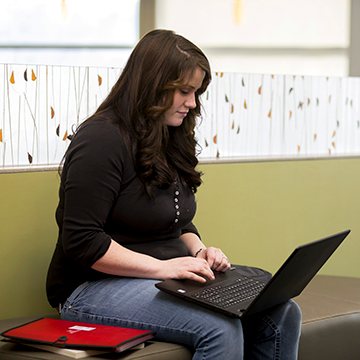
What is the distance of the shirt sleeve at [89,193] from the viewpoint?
47.9 inches

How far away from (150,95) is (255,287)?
0.63m

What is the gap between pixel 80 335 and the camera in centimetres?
116

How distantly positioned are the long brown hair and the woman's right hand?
0.21 metres

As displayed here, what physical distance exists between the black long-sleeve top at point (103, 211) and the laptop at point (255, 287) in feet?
0.57

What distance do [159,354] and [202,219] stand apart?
1031mm

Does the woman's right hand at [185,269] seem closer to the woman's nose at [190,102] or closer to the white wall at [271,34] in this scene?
the woman's nose at [190,102]

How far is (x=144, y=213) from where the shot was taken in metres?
1.31

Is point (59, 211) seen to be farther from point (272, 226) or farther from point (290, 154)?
point (290, 154)

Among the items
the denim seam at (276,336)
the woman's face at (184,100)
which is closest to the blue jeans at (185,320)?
the denim seam at (276,336)

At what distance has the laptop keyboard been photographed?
1.21m

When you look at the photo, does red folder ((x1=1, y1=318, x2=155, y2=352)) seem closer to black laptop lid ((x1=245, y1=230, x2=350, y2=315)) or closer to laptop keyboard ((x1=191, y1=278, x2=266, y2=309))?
laptop keyboard ((x1=191, y1=278, x2=266, y2=309))

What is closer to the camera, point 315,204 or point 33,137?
point 33,137

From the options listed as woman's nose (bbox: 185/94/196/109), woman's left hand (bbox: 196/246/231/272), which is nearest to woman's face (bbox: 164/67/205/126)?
woman's nose (bbox: 185/94/196/109)

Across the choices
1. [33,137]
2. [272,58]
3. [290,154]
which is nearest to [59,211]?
[33,137]
